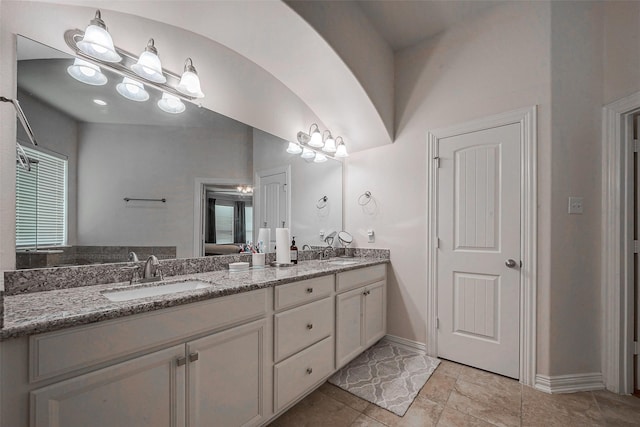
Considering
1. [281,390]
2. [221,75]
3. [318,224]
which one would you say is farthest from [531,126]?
[281,390]

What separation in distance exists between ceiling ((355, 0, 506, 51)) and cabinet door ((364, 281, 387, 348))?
2.36 meters

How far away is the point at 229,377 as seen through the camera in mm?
1266

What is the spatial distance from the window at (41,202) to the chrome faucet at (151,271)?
0.38 m

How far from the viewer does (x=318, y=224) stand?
9.21ft

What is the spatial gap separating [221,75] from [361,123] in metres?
1.30

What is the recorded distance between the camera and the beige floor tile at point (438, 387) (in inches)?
71.7

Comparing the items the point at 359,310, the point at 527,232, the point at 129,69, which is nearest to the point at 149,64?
the point at 129,69

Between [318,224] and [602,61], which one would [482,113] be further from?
[318,224]

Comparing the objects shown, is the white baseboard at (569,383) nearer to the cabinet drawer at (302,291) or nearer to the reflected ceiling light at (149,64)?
the cabinet drawer at (302,291)

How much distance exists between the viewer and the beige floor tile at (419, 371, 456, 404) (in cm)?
182

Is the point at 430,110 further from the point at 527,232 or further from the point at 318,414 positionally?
the point at 318,414

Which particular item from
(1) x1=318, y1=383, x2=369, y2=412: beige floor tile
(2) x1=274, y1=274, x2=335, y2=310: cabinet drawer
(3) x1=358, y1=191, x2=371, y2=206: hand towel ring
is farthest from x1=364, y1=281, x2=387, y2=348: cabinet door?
(3) x1=358, y1=191, x2=371, y2=206: hand towel ring

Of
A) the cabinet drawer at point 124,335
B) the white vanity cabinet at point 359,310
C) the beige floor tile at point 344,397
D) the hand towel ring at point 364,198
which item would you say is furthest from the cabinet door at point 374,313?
the cabinet drawer at point 124,335

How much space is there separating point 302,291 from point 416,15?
2463 millimetres
